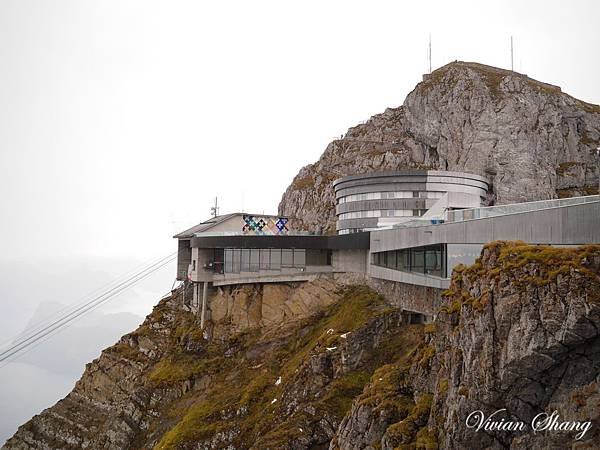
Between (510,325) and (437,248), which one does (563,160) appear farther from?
(510,325)

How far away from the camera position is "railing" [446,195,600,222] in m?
15.1

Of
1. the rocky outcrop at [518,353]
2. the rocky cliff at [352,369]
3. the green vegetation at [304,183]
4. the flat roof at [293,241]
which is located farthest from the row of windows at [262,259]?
the green vegetation at [304,183]

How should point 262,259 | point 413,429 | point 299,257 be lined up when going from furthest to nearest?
point 262,259 → point 299,257 → point 413,429

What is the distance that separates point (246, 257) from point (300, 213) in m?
60.0

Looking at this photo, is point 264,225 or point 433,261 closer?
point 433,261

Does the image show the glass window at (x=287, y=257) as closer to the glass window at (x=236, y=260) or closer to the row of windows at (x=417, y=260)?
the glass window at (x=236, y=260)

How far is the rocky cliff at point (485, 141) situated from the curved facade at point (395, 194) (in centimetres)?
3421

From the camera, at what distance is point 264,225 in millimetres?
58656

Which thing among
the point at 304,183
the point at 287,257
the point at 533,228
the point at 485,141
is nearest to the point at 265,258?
the point at 287,257

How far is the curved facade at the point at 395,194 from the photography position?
51.8 metres

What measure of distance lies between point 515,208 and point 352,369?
15.5 metres

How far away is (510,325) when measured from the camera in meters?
13.8

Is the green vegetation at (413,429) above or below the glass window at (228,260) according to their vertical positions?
below

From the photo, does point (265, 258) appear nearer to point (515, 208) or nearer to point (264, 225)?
point (264, 225)
